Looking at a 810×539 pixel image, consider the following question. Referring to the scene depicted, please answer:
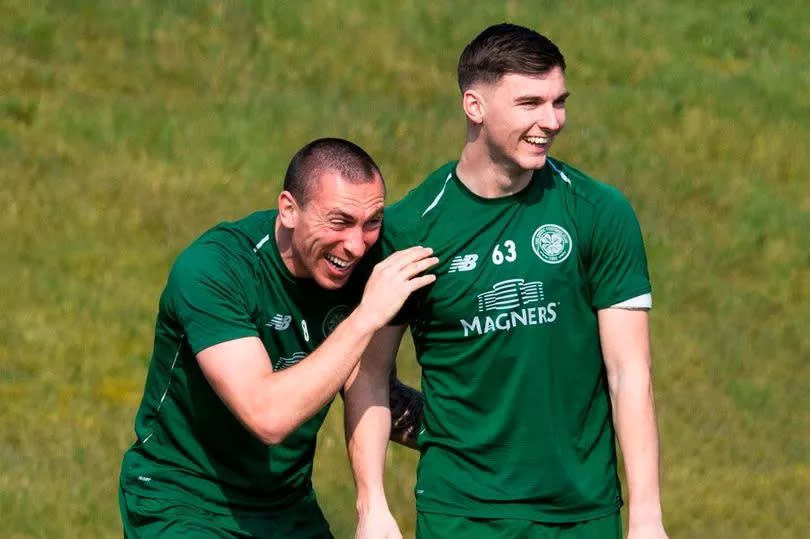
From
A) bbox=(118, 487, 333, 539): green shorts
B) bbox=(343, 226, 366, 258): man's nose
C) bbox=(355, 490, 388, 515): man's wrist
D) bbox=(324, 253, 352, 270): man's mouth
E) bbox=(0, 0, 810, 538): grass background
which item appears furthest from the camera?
bbox=(0, 0, 810, 538): grass background

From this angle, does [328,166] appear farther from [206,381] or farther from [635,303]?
[635,303]

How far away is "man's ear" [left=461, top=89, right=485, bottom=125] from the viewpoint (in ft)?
24.4

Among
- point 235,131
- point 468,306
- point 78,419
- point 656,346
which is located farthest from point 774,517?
point 235,131

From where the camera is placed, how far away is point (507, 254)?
7.37 metres

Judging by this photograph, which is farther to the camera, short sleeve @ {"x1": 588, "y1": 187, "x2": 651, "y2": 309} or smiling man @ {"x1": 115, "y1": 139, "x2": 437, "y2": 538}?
short sleeve @ {"x1": 588, "y1": 187, "x2": 651, "y2": 309}

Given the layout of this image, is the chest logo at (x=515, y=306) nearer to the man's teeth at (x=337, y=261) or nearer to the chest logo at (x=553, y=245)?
the chest logo at (x=553, y=245)

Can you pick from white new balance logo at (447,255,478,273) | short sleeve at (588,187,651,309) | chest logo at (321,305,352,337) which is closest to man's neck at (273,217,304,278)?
chest logo at (321,305,352,337)

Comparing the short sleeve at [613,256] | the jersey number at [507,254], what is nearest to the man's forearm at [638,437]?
the short sleeve at [613,256]

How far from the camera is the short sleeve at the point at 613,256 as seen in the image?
287 inches

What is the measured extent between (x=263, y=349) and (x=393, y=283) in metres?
0.63

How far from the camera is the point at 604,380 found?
7.50 metres

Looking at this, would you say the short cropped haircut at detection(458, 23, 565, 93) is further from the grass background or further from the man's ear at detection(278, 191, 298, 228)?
the grass background

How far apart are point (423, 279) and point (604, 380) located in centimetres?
94

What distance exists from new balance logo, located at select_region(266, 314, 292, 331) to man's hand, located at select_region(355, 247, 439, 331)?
0.43 metres
